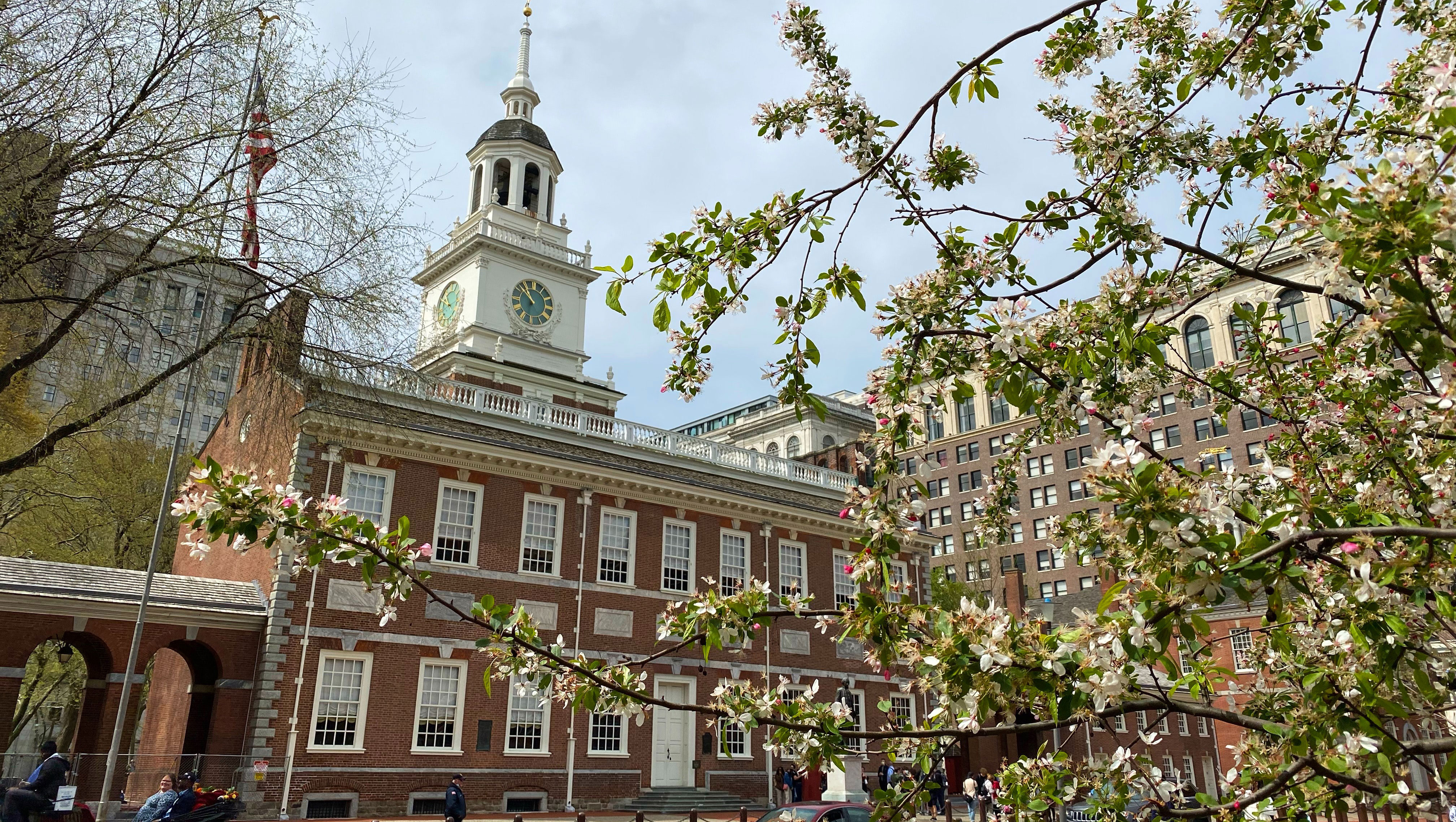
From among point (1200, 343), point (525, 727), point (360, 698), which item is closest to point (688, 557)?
point (525, 727)

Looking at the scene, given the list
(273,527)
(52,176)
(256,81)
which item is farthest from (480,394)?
(273,527)

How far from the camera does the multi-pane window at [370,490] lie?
25328 millimetres

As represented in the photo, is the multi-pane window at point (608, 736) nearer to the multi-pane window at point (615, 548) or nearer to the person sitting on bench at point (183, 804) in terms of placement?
the multi-pane window at point (615, 548)

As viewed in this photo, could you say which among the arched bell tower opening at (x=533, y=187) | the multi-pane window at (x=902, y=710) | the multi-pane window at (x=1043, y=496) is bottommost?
the multi-pane window at (x=902, y=710)

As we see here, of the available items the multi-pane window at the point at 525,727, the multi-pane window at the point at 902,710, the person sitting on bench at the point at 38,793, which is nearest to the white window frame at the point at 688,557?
the multi-pane window at the point at 525,727

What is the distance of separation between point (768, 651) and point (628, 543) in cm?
605

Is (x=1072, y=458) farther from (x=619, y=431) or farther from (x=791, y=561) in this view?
(x=619, y=431)

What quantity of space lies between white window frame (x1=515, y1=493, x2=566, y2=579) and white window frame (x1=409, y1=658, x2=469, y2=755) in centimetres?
323

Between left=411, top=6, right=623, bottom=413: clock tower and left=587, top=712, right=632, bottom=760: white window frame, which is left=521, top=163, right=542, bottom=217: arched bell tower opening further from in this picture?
left=587, top=712, right=632, bottom=760: white window frame

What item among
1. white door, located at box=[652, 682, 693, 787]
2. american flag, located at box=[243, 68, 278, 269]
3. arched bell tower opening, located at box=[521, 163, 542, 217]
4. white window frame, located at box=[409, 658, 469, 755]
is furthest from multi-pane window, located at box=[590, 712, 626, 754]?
arched bell tower opening, located at box=[521, 163, 542, 217]

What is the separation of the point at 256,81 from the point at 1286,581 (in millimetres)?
14978

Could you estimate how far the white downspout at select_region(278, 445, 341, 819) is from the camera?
22141 millimetres

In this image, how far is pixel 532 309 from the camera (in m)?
42.8

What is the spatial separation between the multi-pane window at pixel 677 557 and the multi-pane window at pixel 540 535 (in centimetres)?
388
